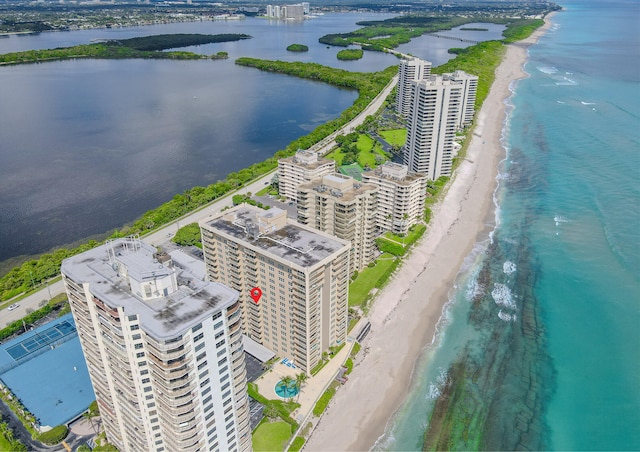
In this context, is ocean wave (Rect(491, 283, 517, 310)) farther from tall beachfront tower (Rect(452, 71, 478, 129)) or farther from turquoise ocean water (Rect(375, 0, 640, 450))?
tall beachfront tower (Rect(452, 71, 478, 129))

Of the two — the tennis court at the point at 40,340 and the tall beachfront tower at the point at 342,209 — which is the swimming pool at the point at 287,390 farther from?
the tennis court at the point at 40,340

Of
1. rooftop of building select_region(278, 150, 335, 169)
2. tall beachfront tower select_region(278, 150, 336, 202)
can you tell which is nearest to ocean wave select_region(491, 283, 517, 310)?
tall beachfront tower select_region(278, 150, 336, 202)

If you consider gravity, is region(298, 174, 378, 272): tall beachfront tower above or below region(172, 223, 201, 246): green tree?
above

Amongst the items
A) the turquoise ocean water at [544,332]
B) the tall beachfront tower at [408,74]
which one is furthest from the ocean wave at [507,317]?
the tall beachfront tower at [408,74]

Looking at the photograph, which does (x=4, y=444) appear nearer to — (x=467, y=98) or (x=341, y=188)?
(x=341, y=188)

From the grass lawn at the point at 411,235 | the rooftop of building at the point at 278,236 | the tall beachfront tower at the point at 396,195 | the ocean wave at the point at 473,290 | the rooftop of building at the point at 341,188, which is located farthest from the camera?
the grass lawn at the point at 411,235

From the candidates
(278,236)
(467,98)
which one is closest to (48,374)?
(278,236)

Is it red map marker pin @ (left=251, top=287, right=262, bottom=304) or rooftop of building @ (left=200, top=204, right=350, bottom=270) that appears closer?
rooftop of building @ (left=200, top=204, right=350, bottom=270)
